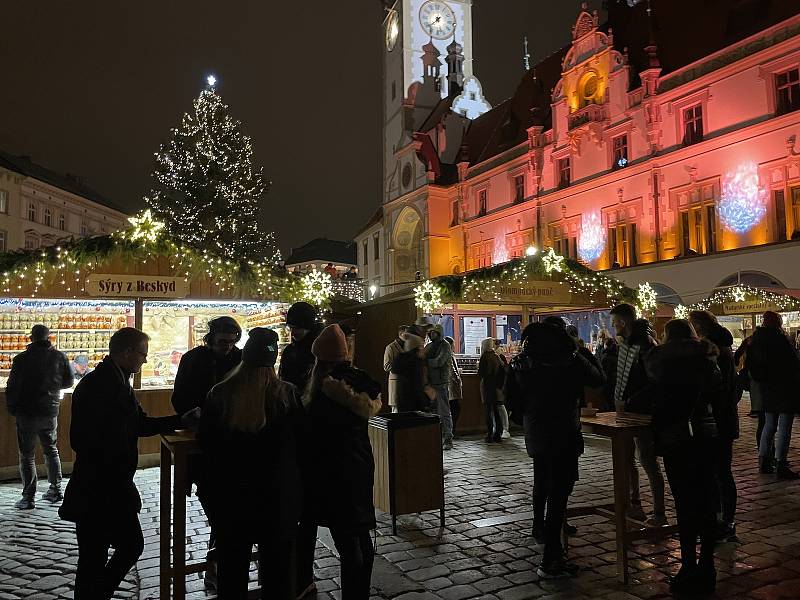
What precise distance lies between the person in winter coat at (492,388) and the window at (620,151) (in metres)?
17.0

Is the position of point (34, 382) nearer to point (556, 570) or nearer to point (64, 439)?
point (64, 439)

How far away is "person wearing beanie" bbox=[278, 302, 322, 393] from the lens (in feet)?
15.7

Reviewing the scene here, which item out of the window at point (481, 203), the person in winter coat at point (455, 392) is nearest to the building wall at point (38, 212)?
the window at point (481, 203)

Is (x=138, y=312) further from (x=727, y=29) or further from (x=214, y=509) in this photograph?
(x=727, y=29)

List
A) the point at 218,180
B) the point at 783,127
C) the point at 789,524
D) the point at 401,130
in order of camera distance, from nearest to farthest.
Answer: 1. the point at 789,524
2. the point at 783,127
3. the point at 218,180
4. the point at 401,130

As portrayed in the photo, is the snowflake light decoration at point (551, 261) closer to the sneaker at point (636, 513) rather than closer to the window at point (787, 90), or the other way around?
the sneaker at point (636, 513)

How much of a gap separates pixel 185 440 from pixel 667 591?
336 cm

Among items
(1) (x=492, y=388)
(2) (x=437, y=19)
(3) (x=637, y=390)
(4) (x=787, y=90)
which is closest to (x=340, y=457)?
(3) (x=637, y=390)

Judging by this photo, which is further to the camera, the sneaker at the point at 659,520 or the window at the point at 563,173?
the window at the point at 563,173

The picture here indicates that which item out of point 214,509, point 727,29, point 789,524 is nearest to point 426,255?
point 727,29

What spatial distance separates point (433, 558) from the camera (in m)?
5.06

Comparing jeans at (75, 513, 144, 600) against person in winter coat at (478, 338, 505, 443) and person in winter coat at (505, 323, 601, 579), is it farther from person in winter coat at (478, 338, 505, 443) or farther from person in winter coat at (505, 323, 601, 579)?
person in winter coat at (478, 338, 505, 443)

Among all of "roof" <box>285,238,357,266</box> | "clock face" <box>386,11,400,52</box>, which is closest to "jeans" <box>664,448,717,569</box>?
"clock face" <box>386,11,400,52</box>

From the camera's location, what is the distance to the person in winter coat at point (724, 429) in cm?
536
